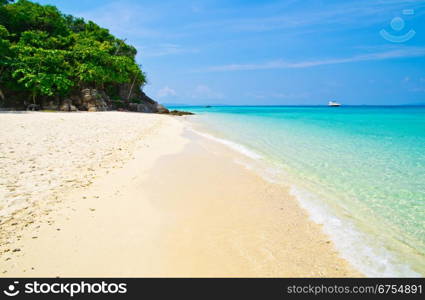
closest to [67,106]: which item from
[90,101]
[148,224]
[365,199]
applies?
[90,101]

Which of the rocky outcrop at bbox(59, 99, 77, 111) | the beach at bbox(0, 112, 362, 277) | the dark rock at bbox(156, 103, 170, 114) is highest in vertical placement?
the dark rock at bbox(156, 103, 170, 114)

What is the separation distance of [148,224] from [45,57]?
114ft

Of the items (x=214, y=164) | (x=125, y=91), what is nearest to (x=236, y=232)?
(x=214, y=164)

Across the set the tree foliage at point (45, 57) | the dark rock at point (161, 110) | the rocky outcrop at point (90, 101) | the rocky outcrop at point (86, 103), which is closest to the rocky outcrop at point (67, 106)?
the rocky outcrop at point (86, 103)

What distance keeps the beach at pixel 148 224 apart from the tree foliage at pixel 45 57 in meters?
27.8

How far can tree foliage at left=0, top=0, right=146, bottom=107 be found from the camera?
28.2 meters

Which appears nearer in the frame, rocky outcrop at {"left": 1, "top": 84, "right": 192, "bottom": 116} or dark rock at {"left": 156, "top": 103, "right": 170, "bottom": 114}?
rocky outcrop at {"left": 1, "top": 84, "right": 192, "bottom": 116}

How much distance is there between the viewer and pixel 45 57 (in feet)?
98.1

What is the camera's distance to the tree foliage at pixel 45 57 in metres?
28.2

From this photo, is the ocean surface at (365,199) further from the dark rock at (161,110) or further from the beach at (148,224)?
the dark rock at (161,110)

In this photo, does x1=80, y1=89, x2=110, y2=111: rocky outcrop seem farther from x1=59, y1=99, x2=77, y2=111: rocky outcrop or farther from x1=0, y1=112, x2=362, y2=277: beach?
x1=0, y1=112, x2=362, y2=277: beach

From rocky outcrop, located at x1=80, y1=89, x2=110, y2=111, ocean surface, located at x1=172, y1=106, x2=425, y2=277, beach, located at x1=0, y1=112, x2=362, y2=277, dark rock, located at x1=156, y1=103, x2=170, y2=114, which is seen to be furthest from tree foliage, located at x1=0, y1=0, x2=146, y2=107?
ocean surface, located at x1=172, y1=106, x2=425, y2=277

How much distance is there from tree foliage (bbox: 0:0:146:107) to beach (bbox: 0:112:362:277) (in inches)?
1094

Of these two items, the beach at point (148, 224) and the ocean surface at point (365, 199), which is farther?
the ocean surface at point (365, 199)
